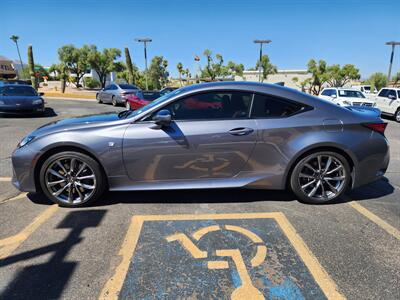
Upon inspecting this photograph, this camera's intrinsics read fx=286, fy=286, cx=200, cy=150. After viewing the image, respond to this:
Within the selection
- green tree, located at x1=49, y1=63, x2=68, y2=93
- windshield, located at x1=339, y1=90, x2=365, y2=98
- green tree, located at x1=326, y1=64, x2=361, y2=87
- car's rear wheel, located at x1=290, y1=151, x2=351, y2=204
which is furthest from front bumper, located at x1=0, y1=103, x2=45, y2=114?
green tree, located at x1=326, y1=64, x2=361, y2=87

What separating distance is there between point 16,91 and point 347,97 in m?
16.5

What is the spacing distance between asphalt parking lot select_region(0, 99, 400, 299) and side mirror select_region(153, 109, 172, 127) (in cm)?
107

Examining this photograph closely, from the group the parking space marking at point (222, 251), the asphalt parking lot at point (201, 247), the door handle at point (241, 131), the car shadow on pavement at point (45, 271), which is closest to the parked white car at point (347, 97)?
the asphalt parking lot at point (201, 247)

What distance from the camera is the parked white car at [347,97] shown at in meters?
15.3

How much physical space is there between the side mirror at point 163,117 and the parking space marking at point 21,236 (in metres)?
1.71

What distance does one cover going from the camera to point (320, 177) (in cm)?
371

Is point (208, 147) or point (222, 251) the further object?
point (208, 147)

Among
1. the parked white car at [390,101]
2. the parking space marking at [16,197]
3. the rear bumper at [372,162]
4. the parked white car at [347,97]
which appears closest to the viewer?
the rear bumper at [372,162]

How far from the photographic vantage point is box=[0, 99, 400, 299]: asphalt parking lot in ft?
7.33

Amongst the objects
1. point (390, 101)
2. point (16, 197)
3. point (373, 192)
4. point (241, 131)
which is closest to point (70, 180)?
point (16, 197)

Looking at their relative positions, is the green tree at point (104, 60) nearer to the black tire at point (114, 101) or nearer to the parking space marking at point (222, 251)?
the black tire at point (114, 101)

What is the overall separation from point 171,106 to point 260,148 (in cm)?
121

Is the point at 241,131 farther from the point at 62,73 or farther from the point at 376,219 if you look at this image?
the point at 62,73

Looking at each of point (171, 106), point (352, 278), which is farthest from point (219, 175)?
point (352, 278)
